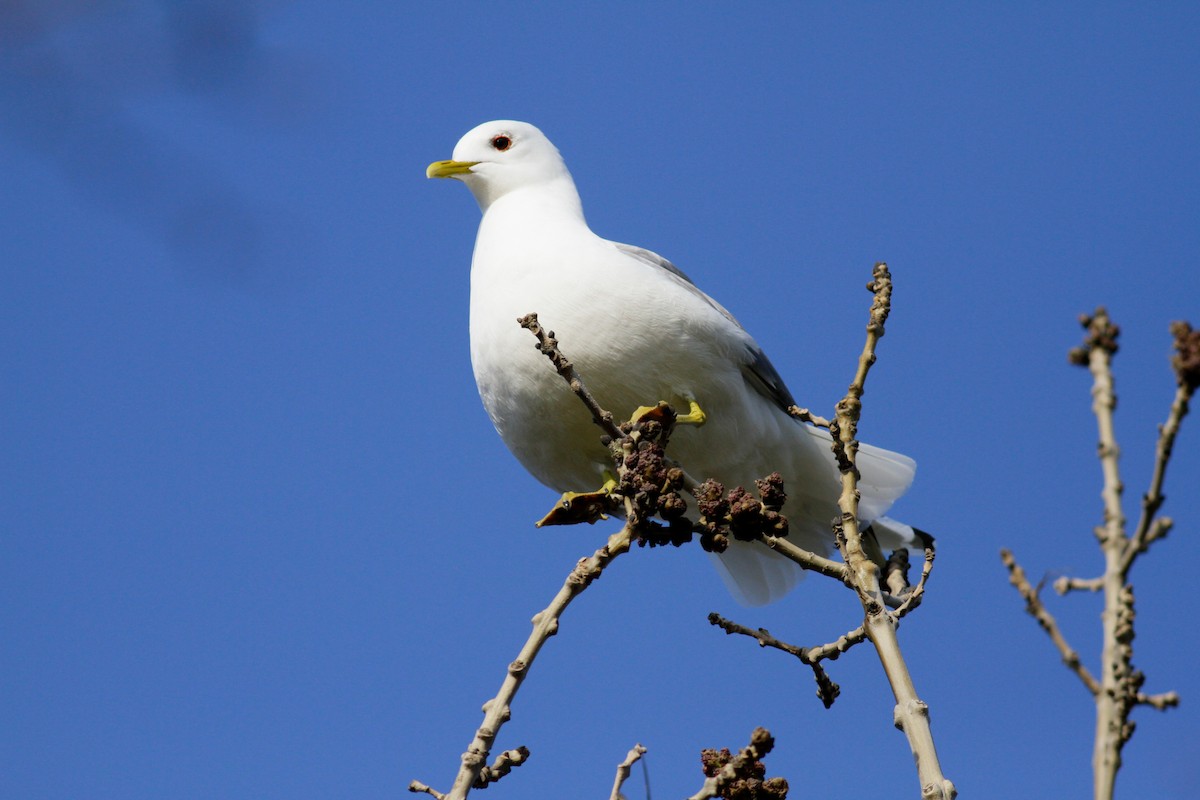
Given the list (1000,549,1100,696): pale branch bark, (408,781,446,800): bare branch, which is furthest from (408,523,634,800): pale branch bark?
(1000,549,1100,696): pale branch bark

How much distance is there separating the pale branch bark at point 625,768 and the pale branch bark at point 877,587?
552mm

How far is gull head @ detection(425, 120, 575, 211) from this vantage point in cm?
594

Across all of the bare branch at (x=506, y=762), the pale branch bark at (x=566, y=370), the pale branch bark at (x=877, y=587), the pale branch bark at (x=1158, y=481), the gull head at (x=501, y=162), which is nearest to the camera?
the pale branch bark at (x=1158, y=481)

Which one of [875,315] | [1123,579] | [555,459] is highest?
[555,459]

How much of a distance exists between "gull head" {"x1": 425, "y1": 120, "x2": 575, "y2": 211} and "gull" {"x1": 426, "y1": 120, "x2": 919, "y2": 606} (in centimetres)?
2

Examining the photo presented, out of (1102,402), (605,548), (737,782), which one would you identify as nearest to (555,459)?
(605,548)

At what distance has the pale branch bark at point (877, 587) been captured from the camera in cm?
217

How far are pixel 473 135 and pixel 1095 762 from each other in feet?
16.1

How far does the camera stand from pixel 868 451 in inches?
218

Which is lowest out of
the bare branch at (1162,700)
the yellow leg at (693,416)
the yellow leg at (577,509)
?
the bare branch at (1162,700)

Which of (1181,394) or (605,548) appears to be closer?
(1181,394)

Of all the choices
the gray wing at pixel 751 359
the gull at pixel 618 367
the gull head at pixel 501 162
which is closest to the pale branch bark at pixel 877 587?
the gull at pixel 618 367

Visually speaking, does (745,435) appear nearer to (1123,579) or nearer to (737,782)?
(737,782)

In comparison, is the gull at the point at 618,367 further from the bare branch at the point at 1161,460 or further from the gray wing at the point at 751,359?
the bare branch at the point at 1161,460
